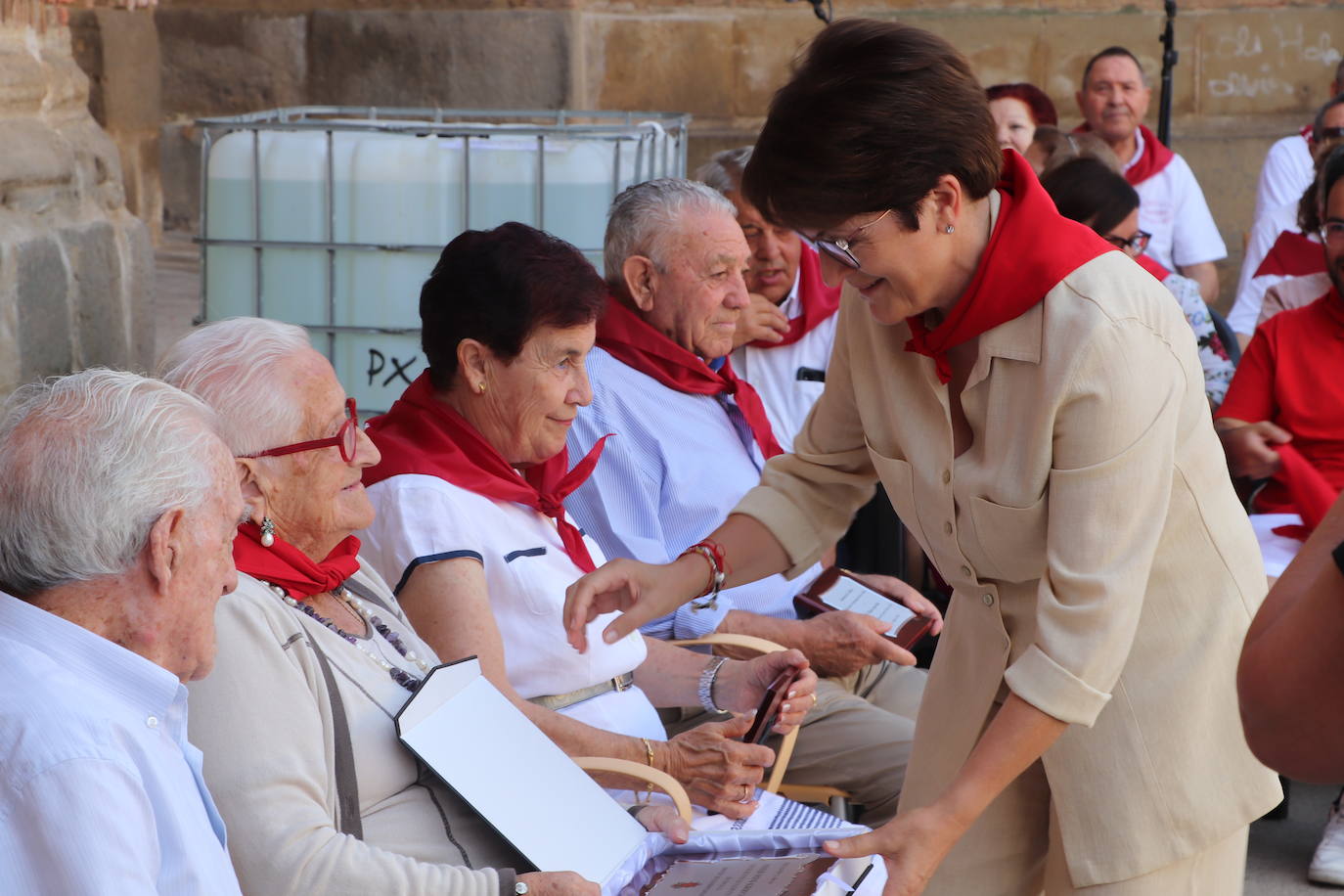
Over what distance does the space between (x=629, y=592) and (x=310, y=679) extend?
2.01 feet

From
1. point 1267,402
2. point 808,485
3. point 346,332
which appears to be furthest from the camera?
point 1267,402

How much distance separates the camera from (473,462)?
2.74 metres

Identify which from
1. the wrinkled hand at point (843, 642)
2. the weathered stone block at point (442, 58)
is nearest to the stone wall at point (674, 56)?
the weathered stone block at point (442, 58)

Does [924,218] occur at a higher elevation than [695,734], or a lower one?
higher

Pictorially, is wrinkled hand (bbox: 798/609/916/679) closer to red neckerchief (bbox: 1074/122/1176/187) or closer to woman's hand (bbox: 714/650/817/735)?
woman's hand (bbox: 714/650/817/735)

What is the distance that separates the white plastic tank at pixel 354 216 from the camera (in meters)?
3.60

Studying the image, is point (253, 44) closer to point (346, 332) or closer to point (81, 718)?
point (346, 332)

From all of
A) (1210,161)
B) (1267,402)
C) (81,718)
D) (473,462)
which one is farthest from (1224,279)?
(81,718)

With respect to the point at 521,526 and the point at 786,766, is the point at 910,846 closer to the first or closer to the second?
the point at 521,526

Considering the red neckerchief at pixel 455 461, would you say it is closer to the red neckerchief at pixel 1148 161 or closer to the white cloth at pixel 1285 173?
the red neckerchief at pixel 1148 161

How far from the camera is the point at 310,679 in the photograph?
1975mm

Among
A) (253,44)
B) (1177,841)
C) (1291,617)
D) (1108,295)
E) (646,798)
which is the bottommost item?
(646,798)

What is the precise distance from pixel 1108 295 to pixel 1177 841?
0.75 metres

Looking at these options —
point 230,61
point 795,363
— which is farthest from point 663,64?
point 795,363
